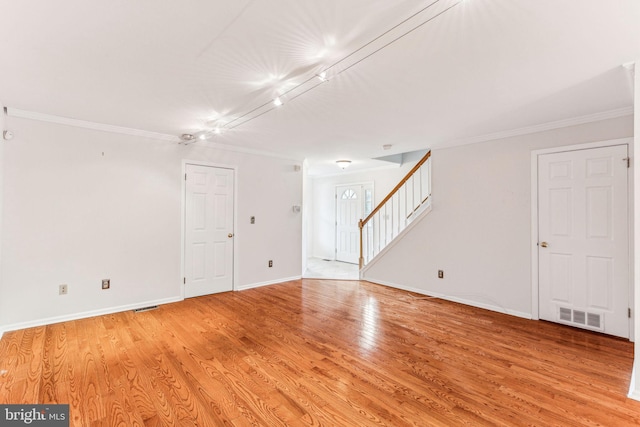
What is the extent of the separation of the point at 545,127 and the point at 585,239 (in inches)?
53.3

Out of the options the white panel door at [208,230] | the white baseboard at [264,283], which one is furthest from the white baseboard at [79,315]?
the white baseboard at [264,283]

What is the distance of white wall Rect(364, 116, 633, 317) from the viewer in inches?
150

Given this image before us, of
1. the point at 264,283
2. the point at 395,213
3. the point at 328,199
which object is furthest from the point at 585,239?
the point at 328,199

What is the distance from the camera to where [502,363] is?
8.66 feet

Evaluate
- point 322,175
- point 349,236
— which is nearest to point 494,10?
point 349,236

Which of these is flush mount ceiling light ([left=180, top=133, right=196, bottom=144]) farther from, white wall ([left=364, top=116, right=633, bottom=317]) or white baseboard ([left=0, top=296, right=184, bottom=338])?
white wall ([left=364, top=116, right=633, bottom=317])

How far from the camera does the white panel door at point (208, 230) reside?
4555 mm

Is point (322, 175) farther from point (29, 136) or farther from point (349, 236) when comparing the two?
point (29, 136)

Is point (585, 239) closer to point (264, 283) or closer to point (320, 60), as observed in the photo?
point (320, 60)

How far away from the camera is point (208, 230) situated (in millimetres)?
4738

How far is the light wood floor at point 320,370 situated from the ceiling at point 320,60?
2.35 m

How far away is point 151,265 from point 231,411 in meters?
2.85

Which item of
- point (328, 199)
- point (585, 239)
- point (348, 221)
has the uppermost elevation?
point (328, 199)

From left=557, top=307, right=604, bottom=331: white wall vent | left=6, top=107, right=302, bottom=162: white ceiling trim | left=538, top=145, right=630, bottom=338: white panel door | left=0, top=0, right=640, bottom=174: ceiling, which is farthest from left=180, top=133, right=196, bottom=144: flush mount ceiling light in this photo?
left=557, top=307, right=604, bottom=331: white wall vent
